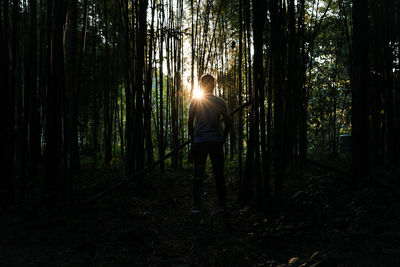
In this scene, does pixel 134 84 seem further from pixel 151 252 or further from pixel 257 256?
pixel 257 256

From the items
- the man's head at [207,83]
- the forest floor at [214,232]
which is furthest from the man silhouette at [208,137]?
the forest floor at [214,232]

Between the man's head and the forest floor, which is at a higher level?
the man's head

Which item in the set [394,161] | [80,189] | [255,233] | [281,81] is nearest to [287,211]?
[255,233]

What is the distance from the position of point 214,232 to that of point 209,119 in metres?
0.88

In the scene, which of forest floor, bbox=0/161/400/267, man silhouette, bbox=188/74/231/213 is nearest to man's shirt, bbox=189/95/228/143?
man silhouette, bbox=188/74/231/213

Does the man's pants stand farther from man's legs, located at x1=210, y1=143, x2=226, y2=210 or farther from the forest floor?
Answer: the forest floor

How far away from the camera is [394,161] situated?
299 cm

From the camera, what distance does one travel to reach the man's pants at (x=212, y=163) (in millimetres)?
2086

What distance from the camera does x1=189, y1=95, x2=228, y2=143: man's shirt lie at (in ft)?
6.98

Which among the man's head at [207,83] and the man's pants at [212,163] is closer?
the man's pants at [212,163]

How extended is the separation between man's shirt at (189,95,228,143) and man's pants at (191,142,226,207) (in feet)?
0.17

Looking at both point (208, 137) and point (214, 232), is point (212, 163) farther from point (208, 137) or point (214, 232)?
point (214, 232)

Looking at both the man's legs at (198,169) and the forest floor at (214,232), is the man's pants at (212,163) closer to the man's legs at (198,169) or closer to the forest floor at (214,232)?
the man's legs at (198,169)

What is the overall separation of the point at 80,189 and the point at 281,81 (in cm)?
235
